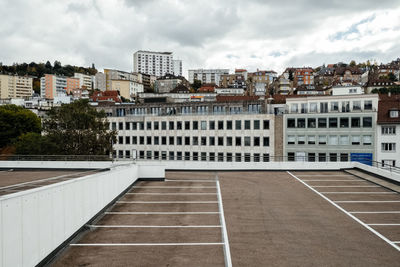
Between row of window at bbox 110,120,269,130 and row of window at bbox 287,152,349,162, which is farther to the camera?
row of window at bbox 110,120,269,130

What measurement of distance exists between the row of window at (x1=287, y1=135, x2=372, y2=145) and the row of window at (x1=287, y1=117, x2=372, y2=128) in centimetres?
176

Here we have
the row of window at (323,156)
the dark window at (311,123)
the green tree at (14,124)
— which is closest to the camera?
the row of window at (323,156)

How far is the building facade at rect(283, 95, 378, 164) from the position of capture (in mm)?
56969

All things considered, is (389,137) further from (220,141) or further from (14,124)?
(14,124)

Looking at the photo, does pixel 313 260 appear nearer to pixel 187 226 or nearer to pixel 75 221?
pixel 187 226

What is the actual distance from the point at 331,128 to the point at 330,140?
2.04m

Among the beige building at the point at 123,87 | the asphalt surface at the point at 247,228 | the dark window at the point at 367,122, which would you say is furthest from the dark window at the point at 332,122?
the beige building at the point at 123,87

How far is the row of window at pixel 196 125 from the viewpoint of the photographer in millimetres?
62731

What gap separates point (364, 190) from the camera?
2338 cm

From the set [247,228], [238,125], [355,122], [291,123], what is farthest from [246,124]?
[247,228]

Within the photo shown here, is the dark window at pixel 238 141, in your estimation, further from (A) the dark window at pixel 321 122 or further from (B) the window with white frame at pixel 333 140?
(B) the window with white frame at pixel 333 140

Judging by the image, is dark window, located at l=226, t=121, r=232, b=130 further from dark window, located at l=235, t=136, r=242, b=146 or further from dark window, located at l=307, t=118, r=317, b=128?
dark window, located at l=307, t=118, r=317, b=128

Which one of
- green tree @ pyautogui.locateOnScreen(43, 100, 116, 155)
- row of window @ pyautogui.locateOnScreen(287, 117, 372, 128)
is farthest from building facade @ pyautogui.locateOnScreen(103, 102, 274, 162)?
green tree @ pyautogui.locateOnScreen(43, 100, 116, 155)

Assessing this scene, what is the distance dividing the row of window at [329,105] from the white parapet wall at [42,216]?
51.1 meters
